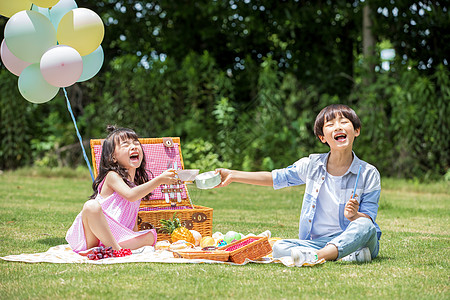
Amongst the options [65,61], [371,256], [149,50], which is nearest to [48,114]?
[149,50]

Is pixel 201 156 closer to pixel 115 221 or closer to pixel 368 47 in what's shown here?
pixel 368 47

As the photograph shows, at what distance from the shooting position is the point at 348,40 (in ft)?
39.3

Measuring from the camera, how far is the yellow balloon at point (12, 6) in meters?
4.68

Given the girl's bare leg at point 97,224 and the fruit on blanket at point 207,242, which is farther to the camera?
the fruit on blanket at point 207,242

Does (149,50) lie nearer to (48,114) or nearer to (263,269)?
(48,114)

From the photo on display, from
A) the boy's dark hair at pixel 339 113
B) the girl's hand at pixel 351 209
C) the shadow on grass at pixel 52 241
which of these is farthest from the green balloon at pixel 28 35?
the girl's hand at pixel 351 209

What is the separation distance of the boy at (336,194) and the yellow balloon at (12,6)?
7.35ft

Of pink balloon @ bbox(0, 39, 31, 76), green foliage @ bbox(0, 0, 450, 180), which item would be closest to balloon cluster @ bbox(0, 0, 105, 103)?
pink balloon @ bbox(0, 39, 31, 76)

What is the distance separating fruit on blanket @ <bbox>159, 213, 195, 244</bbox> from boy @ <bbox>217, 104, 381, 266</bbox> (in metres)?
0.68

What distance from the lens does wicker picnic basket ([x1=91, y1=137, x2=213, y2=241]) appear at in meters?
4.54

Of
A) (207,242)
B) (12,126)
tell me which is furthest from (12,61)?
(12,126)

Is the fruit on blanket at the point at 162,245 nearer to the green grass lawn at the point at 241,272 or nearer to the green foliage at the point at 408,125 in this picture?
the green grass lawn at the point at 241,272

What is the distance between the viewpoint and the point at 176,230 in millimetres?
4449

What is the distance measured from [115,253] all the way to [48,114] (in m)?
8.93
